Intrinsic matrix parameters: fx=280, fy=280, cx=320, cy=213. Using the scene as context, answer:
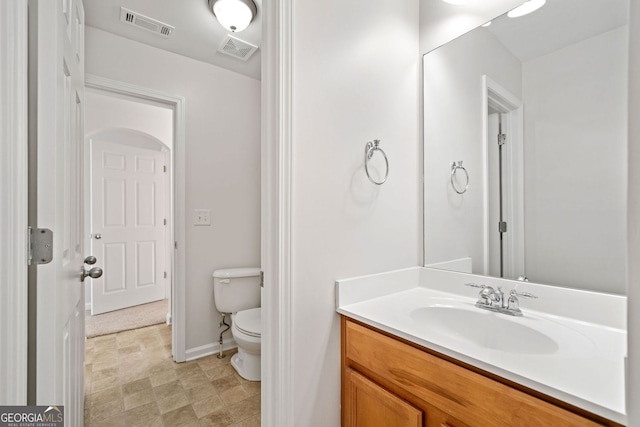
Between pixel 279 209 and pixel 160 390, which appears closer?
pixel 279 209

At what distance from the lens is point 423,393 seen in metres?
0.86

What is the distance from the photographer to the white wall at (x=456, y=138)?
4.35 feet

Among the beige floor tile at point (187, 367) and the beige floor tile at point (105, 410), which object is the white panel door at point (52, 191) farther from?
the beige floor tile at point (187, 367)

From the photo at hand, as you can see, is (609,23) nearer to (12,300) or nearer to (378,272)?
(378,272)

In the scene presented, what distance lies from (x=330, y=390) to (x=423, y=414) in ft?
1.32

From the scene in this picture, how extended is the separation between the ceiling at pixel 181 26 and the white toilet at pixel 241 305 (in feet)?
5.72

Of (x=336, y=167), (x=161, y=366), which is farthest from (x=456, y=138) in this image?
(x=161, y=366)

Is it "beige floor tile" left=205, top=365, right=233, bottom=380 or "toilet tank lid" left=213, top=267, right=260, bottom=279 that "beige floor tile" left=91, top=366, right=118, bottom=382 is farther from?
"toilet tank lid" left=213, top=267, right=260, bottom=279

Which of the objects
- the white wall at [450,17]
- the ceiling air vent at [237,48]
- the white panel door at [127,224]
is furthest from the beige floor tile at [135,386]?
the white wall at [450,17]

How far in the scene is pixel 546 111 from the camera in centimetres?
111

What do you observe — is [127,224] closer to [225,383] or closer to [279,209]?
[225,383]

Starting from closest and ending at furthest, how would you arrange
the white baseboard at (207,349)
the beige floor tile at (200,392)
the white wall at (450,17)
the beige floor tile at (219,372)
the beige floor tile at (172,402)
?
the white wall at (450,17) < the beige floor tile at (172,402) < the beige floor tile at (200,392) < the beige floor tile at (219,372) < the white baseboard at (207,349)

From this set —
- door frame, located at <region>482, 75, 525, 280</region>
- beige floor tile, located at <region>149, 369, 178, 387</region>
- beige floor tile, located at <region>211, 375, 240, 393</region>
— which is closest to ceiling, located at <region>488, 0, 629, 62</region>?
door frame, located at <region>482, 75, 525, 280</region>

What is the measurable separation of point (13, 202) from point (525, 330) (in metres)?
1.51
